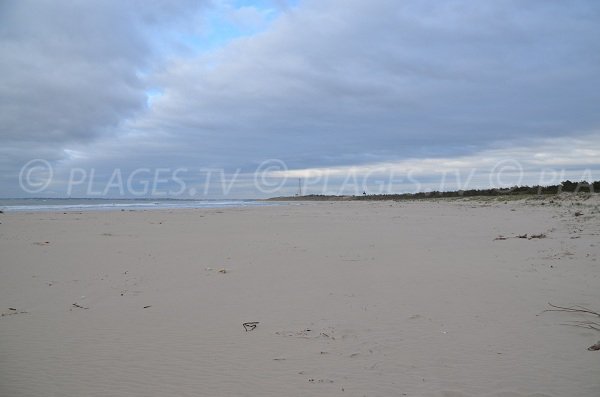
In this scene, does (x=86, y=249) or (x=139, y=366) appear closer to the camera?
(x=139, y=366)

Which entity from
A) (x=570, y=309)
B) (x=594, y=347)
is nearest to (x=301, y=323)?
(x=594, y=347)

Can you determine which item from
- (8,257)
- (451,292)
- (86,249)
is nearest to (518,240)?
(451,292)

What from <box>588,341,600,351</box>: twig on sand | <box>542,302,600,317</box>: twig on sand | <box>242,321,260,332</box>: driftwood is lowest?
<box>242,321,260,332</box>: driftwood

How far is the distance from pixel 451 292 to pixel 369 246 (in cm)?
433

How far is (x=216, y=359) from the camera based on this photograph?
3.59 metres

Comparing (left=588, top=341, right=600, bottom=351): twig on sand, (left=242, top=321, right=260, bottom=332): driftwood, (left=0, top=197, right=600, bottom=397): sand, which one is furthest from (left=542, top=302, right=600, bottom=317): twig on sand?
(left=242, top=321, right=260, bottom=332): driftwood

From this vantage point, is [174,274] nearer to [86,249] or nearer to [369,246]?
[86,249]

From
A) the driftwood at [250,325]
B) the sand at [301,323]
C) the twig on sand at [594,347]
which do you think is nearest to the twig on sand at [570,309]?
the sand at [301,323]

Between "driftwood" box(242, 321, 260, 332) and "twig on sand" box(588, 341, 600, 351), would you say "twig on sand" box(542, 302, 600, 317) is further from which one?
"driftwood" box(242, 321, 260, 332)

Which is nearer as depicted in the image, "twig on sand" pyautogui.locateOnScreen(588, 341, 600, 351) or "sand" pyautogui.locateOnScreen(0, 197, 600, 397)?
"sand" pyautogui.locateOnScreen(0, 197, 600, 397)

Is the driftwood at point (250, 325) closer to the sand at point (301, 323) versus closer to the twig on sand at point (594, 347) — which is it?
the sand at point (301, 323)

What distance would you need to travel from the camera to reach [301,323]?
4.45 m

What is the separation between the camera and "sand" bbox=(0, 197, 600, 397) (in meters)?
3.15

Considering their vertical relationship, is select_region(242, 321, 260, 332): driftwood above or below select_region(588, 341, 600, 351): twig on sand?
below
